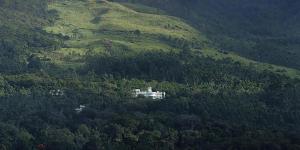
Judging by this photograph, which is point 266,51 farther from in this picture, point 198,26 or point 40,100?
point 40,100

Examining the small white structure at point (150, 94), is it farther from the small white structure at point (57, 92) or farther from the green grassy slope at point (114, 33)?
the green grassy slope at point (114, 33)

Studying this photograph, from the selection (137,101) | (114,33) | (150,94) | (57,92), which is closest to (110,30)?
(114,33)

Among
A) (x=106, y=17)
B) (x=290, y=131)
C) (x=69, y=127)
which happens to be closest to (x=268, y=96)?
(x=290, y=131)

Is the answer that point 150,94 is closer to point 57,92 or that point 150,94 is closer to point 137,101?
point 137,101

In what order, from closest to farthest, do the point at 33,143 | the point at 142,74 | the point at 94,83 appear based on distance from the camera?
1. the point at 33,143
2. the point at 94,83
3. the point at 142,74

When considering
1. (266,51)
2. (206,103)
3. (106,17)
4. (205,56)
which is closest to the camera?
(206,103)

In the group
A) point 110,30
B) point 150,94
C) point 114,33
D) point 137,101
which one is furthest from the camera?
point 110,30

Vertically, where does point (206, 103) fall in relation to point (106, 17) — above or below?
below

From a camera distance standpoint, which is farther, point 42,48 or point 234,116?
point 42,48
